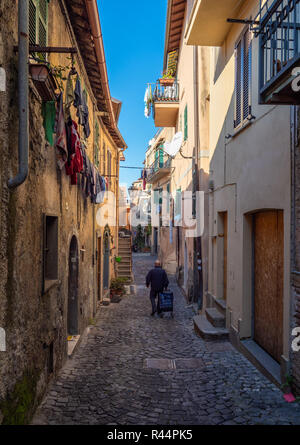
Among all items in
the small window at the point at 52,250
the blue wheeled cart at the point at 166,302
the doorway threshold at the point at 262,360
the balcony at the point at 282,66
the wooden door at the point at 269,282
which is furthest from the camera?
the blue wheeled cart at the point at 166,302

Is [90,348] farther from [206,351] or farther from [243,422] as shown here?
[243,422]

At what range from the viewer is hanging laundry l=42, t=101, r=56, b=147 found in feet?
16.6

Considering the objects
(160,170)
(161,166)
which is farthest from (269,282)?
(161,166)

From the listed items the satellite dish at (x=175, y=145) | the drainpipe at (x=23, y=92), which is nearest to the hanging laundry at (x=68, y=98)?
the drainpipe at (x=23, y=92)

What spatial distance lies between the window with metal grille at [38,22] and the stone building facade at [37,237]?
0.05 metres

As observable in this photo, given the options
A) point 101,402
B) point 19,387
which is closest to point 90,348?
point 101,402

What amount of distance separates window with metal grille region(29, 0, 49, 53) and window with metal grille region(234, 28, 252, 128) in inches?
144

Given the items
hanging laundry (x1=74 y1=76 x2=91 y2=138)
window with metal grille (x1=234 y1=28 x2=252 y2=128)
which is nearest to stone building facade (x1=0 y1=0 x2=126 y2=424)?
hanging laundry (x1=74 y1=76 x2=91 y2=138)

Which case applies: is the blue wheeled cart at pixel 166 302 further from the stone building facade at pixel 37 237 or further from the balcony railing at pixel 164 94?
the balcony railing at pixel 164 94

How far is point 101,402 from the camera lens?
5.05 meters

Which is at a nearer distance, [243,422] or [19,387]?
[19,387]

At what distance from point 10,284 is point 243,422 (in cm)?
317

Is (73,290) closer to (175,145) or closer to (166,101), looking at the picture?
(175,145)

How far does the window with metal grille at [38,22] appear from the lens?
4863 millimetres
